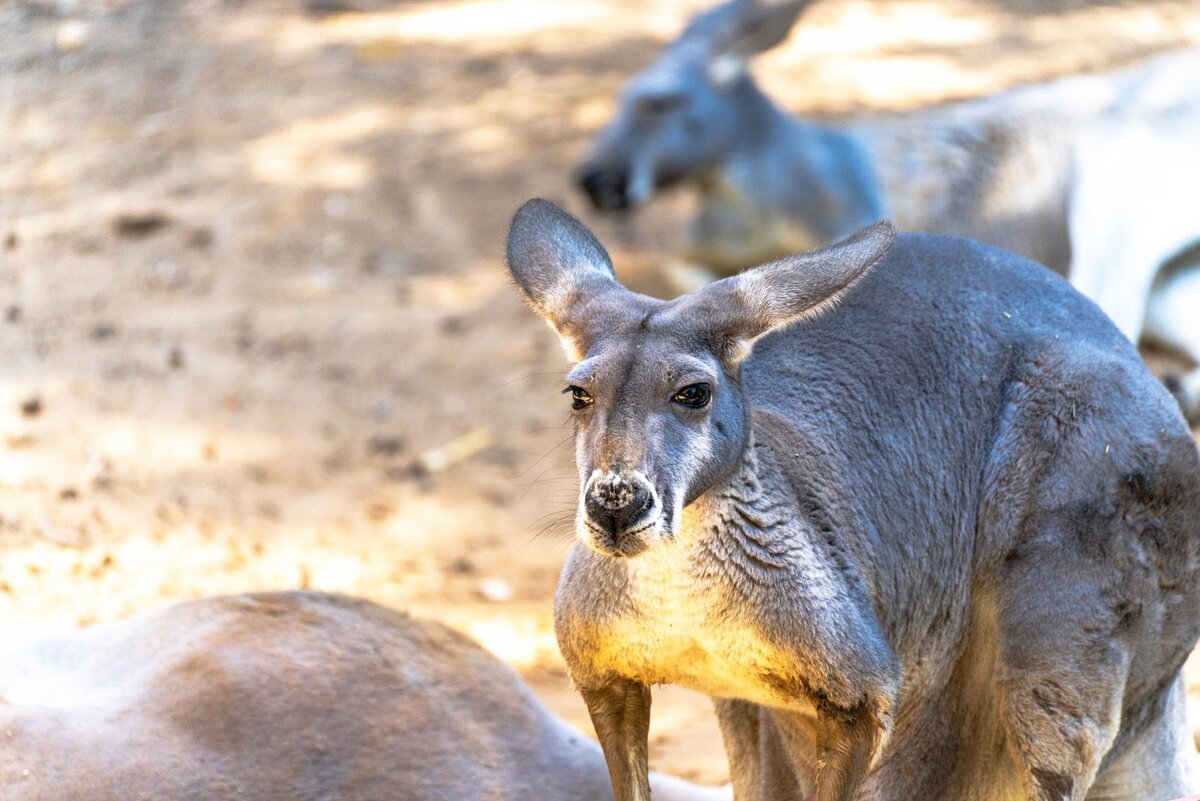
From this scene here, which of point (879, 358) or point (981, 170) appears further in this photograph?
point (981, 170)

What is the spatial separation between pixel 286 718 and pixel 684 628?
80 centimetres

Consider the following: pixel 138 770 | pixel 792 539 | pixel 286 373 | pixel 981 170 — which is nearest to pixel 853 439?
pixel 792 539

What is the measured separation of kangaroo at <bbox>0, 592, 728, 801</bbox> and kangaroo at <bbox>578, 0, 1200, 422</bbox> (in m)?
4.01

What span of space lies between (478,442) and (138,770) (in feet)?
11.4

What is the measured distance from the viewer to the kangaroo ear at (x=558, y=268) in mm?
3135

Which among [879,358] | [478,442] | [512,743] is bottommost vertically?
[478,442]

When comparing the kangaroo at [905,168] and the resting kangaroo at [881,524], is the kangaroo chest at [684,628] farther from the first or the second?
the kangaroo at [905,168]

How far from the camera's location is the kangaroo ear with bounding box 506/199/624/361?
3.13 meters

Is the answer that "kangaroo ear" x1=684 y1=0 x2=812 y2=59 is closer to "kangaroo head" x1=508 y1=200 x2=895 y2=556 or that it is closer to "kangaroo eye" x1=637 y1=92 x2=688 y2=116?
"kangaroo eye" x1=637 y1=92 x2=688 y2=116

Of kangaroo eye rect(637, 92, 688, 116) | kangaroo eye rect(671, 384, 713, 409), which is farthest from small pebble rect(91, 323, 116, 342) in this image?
kangaroo eye rect(671, 384, 713, 409)

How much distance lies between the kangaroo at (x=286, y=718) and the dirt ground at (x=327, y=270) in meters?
0.76

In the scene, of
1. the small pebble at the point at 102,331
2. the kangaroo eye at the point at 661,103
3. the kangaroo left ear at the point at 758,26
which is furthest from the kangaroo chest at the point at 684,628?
the kangaroo left ear at the point at 758,26

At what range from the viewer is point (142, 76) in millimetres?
8453

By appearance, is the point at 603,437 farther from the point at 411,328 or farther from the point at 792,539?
the point at 411,328
